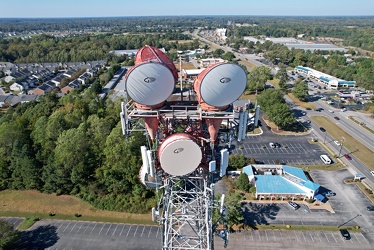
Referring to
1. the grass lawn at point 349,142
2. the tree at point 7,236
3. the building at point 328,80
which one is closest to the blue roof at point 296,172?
the grass lawn at point 349,142

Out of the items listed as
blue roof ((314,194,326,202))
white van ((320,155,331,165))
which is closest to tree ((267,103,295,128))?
white van ((320,155,331,165))

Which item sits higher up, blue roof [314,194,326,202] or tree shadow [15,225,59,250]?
tree shadow [15,225,59,250]

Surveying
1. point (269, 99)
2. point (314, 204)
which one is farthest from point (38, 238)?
point (269, 99)

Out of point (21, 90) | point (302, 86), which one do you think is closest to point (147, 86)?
point (302, 86)

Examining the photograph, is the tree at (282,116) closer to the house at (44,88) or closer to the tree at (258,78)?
the tree at (258,78)

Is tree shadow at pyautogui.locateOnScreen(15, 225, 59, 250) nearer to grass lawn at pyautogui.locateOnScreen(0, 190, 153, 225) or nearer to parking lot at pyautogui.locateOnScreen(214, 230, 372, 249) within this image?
grass lawn at pyautogui.locateOnScreen(0, 190, 153, 225)

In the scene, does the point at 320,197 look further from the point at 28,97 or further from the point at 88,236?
the point at 28,97
